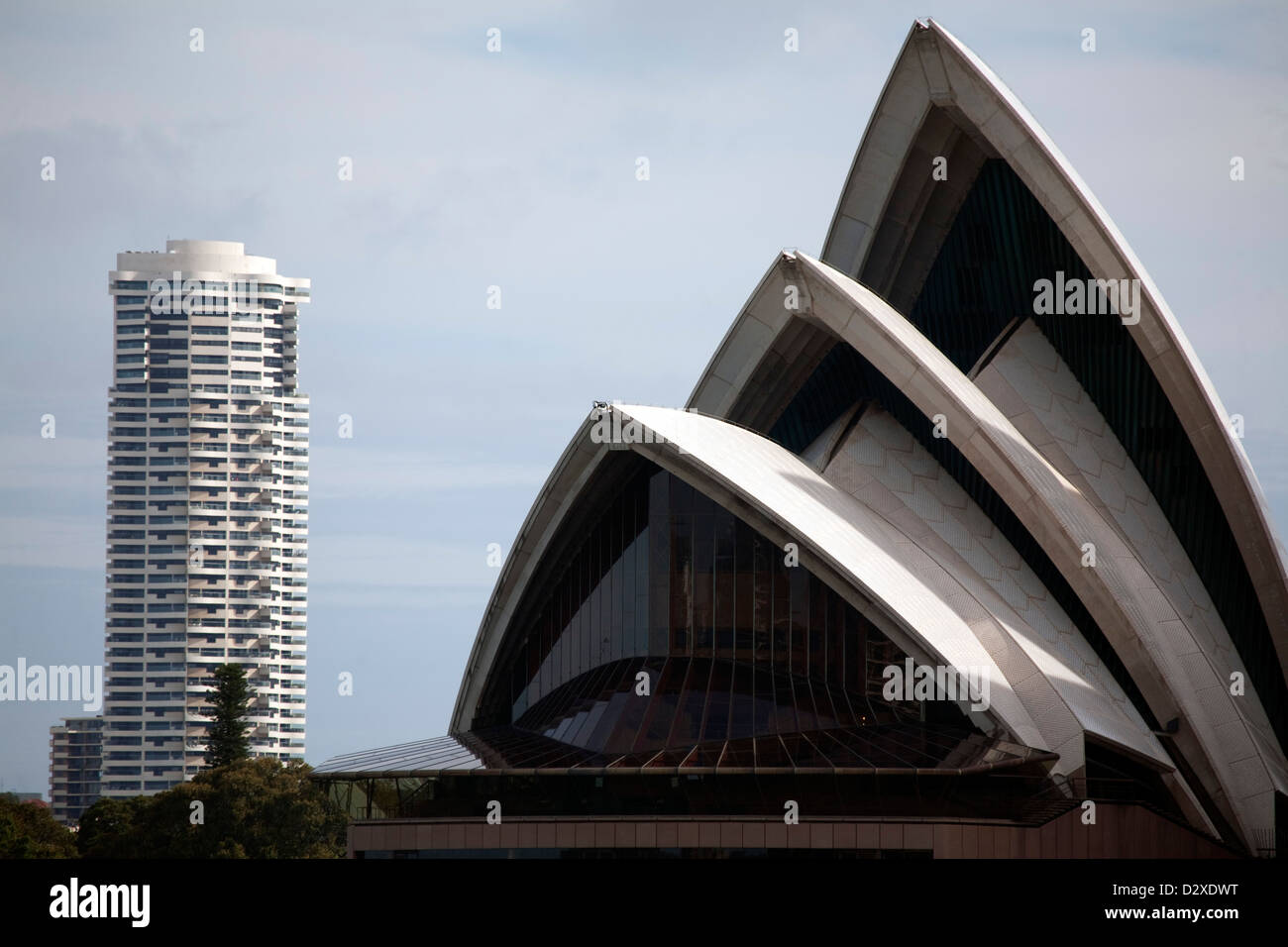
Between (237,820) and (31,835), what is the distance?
46.2ft

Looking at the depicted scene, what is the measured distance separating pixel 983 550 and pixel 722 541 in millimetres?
6521

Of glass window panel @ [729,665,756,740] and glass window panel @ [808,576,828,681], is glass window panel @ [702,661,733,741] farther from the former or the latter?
glass window panel @ [808,576,828,681]

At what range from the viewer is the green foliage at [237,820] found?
65375 mm

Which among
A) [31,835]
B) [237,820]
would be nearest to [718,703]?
[237,820]

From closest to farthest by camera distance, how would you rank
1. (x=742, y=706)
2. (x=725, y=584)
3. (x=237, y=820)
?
(x=742, y=706) < (x=725, y=584) < (x=237, y=820)

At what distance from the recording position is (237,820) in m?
66.1

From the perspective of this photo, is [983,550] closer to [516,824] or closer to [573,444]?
[573,444]

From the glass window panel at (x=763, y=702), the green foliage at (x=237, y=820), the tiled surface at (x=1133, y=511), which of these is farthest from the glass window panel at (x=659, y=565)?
the green foliage at (x=237, y=820)

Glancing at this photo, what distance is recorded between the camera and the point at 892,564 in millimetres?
35719

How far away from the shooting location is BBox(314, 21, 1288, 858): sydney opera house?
104 feet

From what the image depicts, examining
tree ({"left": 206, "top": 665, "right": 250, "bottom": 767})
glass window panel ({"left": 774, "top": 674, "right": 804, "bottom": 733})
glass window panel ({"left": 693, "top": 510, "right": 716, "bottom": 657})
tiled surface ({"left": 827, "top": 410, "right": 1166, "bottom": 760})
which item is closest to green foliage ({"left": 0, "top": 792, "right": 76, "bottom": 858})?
tree ({"left": 206, "top": 665, "right": 250, "bottom": 767})

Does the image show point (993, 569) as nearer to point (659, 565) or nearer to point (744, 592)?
point (744, 592)

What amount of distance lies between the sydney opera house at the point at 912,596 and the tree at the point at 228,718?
42438mm
